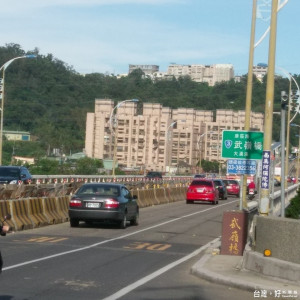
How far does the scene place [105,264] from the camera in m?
16.1

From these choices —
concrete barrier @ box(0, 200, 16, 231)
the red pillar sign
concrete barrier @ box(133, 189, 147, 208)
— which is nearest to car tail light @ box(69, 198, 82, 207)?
concrete barrier @ box(0, 200, 16, 231)

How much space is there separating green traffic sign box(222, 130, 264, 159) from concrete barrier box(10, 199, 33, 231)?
6.26 m

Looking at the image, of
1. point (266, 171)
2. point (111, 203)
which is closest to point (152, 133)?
point (111, 203)

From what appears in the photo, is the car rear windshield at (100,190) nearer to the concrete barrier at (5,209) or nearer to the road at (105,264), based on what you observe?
the road at (105,264)

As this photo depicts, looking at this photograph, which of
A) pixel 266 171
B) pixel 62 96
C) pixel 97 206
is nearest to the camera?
pixel 266 171

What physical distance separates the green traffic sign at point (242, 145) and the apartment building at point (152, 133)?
85.5 m

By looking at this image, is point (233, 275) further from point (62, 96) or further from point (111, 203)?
point (62, 96)

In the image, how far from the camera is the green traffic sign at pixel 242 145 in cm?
2280

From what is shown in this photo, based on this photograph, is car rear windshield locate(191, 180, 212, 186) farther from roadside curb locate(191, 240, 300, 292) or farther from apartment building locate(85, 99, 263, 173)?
apartment building locate(85, 99, 263, 173)

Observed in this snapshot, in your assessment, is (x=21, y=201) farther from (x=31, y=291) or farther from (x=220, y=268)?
(x=31, y=291)

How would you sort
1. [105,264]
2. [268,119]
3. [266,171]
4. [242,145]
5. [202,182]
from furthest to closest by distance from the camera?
[202,182]
[242,145]
[266,171]
[268,119]
[105,264]

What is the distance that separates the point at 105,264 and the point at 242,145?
8.53 metres

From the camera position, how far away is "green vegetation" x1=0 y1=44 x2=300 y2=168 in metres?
137

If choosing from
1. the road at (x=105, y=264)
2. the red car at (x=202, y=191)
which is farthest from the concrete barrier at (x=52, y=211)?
the red car at (x=202, y=191)
